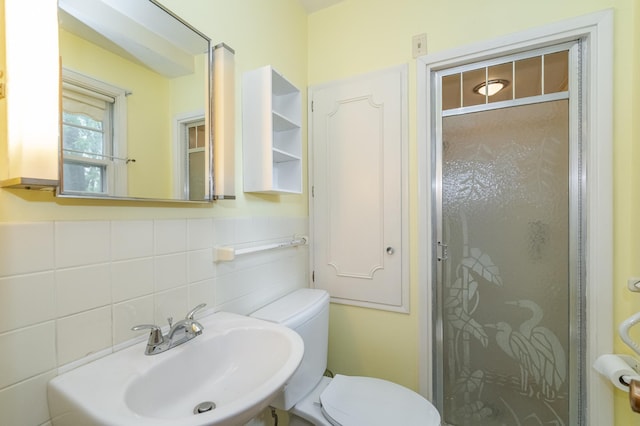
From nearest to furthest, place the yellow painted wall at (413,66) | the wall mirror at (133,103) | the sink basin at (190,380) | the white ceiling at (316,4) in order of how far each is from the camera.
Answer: the sink basin at (190,380) → the wall mirror at (133,103) → the yellow painted wall at (413,66) → the white ceiling at (316,4)

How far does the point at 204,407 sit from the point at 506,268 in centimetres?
139

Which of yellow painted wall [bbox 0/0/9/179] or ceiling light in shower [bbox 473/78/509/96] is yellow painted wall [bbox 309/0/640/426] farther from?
yellow painted wall [bbox 0/0/9/179]

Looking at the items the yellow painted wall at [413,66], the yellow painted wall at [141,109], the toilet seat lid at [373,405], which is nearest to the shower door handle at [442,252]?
the yellow painted wall at [413,66]

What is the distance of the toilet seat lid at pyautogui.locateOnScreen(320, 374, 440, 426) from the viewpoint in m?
1.11

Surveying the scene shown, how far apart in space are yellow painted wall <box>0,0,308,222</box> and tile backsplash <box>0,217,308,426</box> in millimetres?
32

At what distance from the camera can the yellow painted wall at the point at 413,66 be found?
1172 mm

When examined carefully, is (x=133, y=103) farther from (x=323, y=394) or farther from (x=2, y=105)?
(x=323, y=394)

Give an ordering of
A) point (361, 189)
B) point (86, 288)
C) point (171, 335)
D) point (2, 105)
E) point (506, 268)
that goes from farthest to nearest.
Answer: point (361, 189) → point (506, 268) → point (171, 335) → point (86, 288) → point (2, 105)

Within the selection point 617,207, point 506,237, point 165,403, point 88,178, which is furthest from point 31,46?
point 617,207

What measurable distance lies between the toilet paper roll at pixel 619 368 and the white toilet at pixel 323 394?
682 millimetres

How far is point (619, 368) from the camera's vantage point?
1.09 metres

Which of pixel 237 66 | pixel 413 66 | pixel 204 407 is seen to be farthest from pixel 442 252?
pixel 237 66

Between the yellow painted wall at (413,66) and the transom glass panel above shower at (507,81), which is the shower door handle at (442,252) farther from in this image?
the transom glass panel above shower at (507,81)

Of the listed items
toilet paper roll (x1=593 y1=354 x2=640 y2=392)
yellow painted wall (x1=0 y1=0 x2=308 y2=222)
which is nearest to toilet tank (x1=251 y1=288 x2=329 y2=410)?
yellow painted wall (x1=0 y1=0 x2=308 y2=222)
